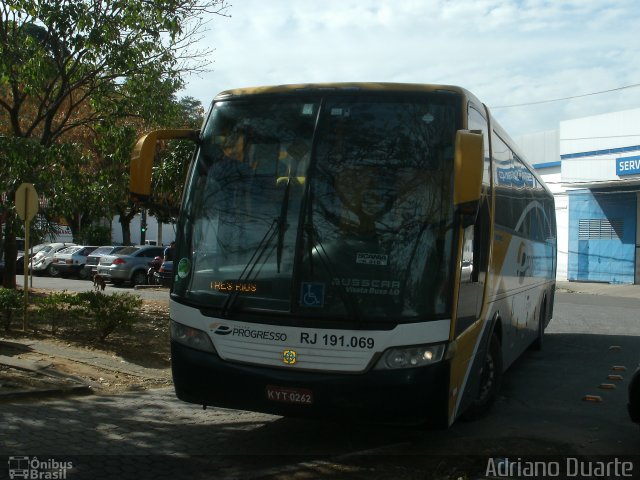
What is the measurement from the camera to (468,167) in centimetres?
532

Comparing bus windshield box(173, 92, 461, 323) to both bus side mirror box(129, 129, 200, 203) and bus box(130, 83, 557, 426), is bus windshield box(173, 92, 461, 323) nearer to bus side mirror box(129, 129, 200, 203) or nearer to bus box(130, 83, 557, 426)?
bus box(130, 83, 557, 426)

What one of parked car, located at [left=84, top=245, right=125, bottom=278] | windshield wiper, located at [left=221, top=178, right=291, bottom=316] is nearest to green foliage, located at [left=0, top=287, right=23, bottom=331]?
windshield wiper, located at [left=221, top=178, right=291, bottom=316]

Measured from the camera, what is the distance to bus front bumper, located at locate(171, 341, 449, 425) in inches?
213

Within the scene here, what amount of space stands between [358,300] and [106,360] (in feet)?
19.1

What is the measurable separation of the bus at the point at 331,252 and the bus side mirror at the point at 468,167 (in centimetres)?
1

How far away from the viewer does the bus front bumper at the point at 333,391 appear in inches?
213

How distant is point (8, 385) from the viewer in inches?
322

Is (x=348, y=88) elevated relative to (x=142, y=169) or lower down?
elevated

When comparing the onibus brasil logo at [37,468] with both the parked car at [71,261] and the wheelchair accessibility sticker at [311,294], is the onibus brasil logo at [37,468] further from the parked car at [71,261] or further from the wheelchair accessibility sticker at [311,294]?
the parked car at [71,261]

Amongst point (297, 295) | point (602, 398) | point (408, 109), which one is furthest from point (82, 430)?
point (602, 398)

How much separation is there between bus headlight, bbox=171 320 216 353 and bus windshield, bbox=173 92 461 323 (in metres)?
0.23

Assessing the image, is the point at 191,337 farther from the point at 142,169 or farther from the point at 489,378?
the point at 489,378

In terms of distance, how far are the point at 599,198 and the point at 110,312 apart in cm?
2698

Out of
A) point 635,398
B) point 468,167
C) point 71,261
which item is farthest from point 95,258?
point 468,167
